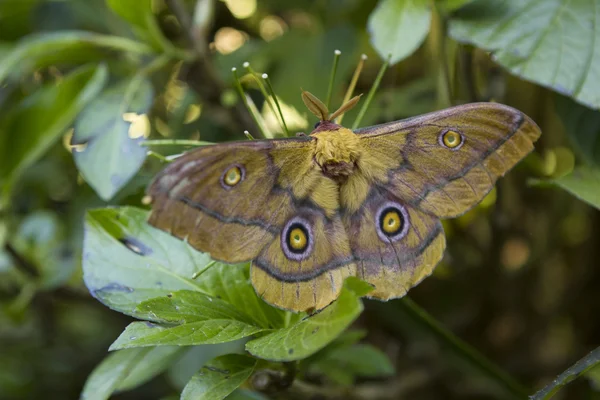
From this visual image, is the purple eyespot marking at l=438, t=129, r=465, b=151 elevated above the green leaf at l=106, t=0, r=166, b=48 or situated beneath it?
situated beneath

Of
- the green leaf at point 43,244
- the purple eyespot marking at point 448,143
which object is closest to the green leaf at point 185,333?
the purple eyespot marking at point 448,143

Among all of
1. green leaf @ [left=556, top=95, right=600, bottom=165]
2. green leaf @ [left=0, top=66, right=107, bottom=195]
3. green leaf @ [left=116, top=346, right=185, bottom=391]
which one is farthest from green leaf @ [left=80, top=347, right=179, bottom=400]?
green leaf @ [left=556, top=95, right=600, bottom=165]

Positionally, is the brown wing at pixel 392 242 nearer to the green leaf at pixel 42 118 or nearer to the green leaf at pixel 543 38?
the green leaf at pixel 543 38

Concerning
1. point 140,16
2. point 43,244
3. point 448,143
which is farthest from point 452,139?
point 43,244

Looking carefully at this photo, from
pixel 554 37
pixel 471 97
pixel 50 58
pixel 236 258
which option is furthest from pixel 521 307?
pixel 50 58

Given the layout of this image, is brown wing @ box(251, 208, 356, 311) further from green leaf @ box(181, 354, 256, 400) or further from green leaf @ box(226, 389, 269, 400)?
green leaf @ box(226, 389, 269, 400)

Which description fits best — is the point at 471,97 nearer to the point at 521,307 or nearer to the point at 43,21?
the point at 521,307

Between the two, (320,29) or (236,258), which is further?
(320,29)
